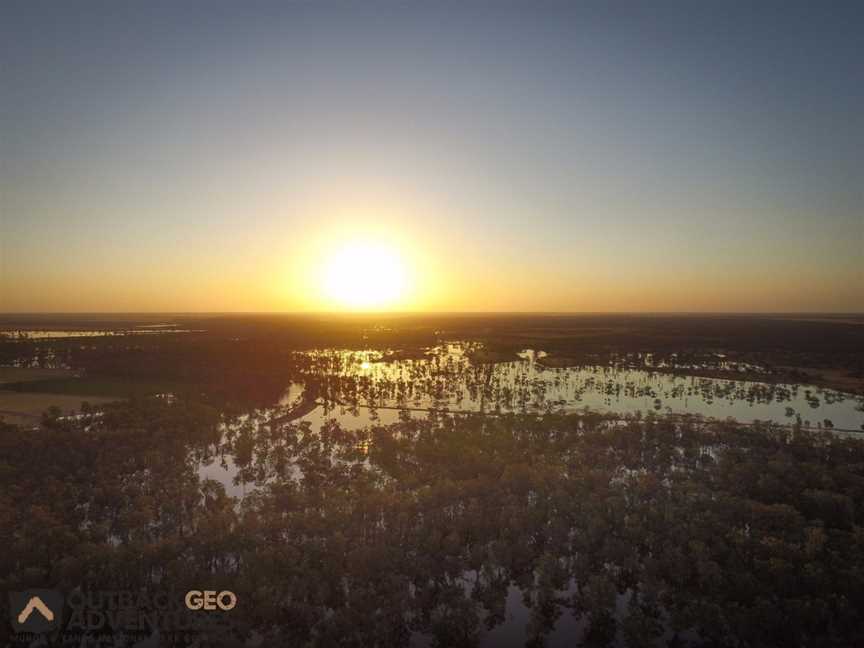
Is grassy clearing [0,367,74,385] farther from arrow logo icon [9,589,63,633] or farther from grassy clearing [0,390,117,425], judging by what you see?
arrow logo icon [9,589,63,633]

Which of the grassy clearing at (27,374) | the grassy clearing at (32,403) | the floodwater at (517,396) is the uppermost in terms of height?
the grassy clearing at (27,374)

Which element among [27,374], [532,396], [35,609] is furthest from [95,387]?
[532,396]

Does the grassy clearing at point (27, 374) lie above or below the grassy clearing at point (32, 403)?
above

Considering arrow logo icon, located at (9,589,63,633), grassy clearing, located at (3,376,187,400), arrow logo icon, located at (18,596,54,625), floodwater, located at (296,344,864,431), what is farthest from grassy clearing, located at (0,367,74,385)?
arrow logo icon, located at (18,596,54,625)

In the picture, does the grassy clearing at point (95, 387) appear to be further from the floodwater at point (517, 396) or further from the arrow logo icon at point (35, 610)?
the arrow logo icon at point (35, 610)

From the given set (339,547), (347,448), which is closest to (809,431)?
(347,448)

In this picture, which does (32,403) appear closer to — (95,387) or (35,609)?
(95,387)

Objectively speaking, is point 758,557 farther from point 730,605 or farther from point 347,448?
point 347,448

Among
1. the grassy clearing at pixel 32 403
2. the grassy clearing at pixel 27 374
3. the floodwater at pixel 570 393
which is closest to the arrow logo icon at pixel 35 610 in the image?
the floodwater at pixel 570 393
